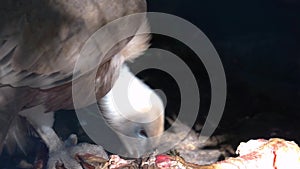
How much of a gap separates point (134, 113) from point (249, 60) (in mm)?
1287

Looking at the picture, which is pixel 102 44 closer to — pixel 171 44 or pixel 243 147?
pixel 243 147

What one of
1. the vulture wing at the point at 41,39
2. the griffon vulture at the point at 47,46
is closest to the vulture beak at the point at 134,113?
the griffon vulture at the point at 47,46

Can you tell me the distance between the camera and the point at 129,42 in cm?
336

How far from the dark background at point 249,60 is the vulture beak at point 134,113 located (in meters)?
0.32

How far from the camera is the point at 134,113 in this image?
3471 mm

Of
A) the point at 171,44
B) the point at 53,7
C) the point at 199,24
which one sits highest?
the point at 199,24

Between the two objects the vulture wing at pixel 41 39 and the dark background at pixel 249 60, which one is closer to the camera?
the vulture wing at pixel 41 39

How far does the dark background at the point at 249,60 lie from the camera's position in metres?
3.68

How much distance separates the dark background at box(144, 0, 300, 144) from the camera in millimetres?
3682

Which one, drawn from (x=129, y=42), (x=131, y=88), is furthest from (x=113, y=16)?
(x=131, y=88)

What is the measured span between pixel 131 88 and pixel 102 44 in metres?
0.72

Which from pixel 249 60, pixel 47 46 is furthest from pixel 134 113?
pixel 249 60

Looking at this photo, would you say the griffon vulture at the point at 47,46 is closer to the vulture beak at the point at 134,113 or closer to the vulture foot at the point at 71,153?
the vulture foot at the point at 71,153

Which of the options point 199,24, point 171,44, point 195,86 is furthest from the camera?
point 199,24
